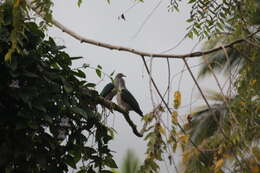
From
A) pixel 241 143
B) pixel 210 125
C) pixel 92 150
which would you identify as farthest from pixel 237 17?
pixel 210 125

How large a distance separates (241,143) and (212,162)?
0.17 meters

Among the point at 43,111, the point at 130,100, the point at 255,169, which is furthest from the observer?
the point at 130,100

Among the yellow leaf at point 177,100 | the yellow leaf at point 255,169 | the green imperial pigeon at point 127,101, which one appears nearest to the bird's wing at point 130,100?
the green imperial pigeon at point 127,101

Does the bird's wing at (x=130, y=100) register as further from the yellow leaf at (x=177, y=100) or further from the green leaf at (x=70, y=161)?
the yellow leaf at (x=177, y=100)

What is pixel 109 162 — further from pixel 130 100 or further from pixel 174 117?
pixel 130 100

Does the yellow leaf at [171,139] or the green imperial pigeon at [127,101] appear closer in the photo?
the yellow leaf at [171,139]

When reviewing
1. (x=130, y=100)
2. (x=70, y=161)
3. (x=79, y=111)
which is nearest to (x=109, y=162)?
(x=70, y=161)

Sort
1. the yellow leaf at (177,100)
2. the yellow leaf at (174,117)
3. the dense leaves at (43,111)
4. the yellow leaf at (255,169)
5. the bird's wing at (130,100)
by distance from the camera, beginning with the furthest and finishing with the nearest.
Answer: the bird's wing at (130,100) → the dense leaves at (43,111) → the yellow leaf at (177,100) → the yellow leaf at (174,117) → the yellow leaf at (255,169)

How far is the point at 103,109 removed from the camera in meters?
2.77

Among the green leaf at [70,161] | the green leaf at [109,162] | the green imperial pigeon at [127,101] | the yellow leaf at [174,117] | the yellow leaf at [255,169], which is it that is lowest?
the yellow leaf at [255,169]

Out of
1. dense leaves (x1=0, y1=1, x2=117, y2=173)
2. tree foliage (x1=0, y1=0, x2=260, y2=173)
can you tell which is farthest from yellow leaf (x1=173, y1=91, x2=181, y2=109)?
dense leaves (x1=0, y1=1, x2=117, y2=173)

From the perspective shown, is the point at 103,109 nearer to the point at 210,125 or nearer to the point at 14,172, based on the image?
the point at 14,172

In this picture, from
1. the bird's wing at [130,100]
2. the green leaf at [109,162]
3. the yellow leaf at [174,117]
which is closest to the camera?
the yellow leaf at [174,117]

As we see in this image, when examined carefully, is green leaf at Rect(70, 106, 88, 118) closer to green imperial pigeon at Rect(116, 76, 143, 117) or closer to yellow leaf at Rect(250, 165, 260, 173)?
yellow leaf at Rect(250, 165, 260, 173)
